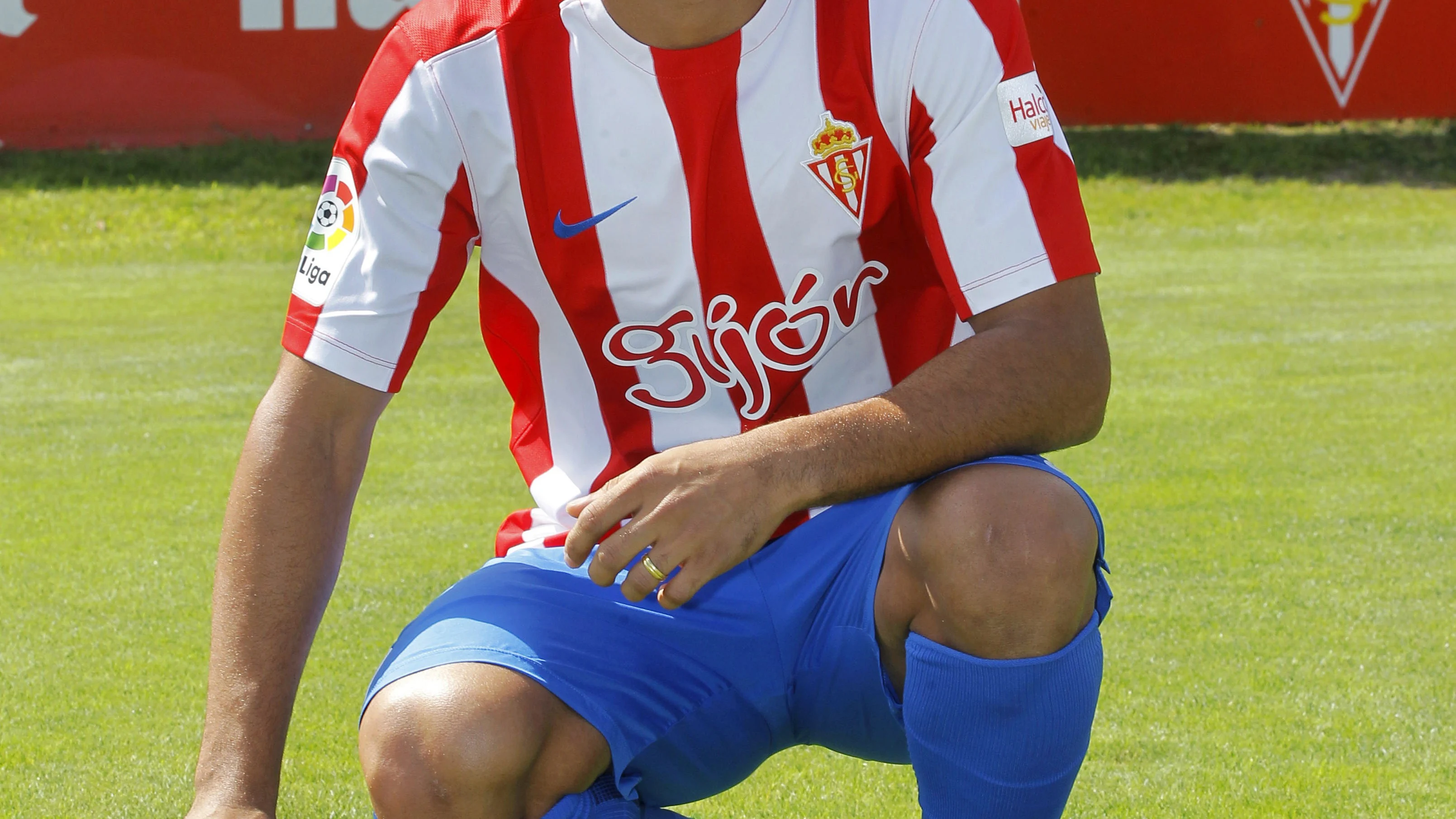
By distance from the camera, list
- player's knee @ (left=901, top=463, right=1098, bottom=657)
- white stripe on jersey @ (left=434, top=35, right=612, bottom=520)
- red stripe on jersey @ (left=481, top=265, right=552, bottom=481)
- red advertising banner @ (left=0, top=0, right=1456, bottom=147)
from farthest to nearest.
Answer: red advertising banner @ (left=0, top=0, right=1456, bottom=147) → red stripe on jersey @ (left=481, top=265, right=552, bottom=481) → white stripe on jersey @ (left=434, top=35, right=612, bottom=520) → player's knee @ (left=901, top=463, right=1098, bottom=657)

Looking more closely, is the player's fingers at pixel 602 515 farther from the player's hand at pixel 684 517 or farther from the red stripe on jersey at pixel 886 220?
the red stripe on jersey at pixel 886 220

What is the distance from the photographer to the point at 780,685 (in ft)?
6.28

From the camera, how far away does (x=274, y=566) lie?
1852 mm

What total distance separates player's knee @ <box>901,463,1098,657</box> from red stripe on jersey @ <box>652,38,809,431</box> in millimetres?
435

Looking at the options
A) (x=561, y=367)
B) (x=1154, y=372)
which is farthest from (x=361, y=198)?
(x=1154, y=372)

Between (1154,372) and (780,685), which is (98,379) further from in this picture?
(780,685)

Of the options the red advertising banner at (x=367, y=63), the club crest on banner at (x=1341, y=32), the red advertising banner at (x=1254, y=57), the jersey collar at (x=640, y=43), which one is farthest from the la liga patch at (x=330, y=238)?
the club crest on banner at (x=1341, y=32)

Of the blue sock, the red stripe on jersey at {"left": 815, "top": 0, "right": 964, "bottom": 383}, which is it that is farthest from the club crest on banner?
the blue sock

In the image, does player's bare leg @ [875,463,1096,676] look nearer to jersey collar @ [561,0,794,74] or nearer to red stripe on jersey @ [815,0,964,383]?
red stripe on jersey @ [815,0,964,383]

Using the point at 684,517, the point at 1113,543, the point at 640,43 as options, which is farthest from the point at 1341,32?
the point at 684,517

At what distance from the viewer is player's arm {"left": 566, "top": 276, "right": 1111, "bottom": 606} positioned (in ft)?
5.64

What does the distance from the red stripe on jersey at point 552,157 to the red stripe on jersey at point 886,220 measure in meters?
0.33

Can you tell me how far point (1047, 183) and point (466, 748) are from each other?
0.94m

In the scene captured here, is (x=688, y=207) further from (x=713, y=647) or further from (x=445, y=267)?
(x=713, y=647)
